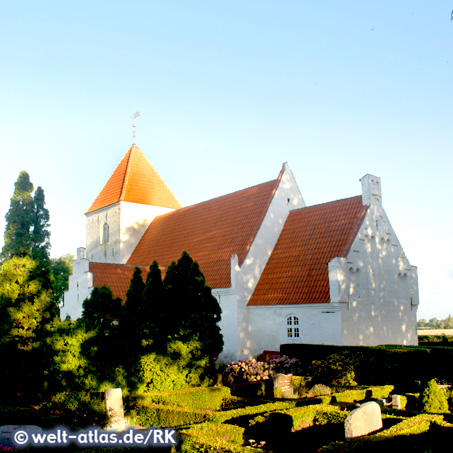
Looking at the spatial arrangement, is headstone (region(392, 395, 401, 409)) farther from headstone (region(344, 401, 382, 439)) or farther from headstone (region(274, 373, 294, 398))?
headstone (region(344, 401, 382, 439))

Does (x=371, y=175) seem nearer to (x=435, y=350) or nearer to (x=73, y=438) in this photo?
(x=435, y=350)

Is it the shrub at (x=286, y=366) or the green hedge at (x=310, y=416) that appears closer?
the green hedge at (x=310, y=416)

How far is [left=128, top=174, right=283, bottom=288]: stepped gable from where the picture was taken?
2542 cm

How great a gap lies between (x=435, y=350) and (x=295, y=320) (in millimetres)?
6241

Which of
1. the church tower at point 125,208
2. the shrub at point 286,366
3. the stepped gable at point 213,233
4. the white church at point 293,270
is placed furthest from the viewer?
the church tower at point 125,208

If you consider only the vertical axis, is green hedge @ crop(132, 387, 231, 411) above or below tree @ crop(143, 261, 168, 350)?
below

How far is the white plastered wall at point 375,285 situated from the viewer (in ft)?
67.9

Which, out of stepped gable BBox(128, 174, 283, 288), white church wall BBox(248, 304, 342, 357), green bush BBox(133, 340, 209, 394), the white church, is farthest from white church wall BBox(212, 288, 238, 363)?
green bush BBox(133, 340, 209, 394)

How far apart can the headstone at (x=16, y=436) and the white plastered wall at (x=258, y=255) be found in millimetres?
13227

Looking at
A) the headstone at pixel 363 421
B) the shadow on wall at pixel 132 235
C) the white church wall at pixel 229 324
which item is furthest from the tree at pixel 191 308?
the shadow on wall at pixel 132 235

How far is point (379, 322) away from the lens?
22375 mm

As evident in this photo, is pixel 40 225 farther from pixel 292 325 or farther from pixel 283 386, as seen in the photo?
pixel 283 386

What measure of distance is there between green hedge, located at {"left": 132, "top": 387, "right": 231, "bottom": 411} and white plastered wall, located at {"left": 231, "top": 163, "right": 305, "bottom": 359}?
7.61 metres

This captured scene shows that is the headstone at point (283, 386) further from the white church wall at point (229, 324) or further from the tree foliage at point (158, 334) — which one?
the white church wall at point (229, 324)
